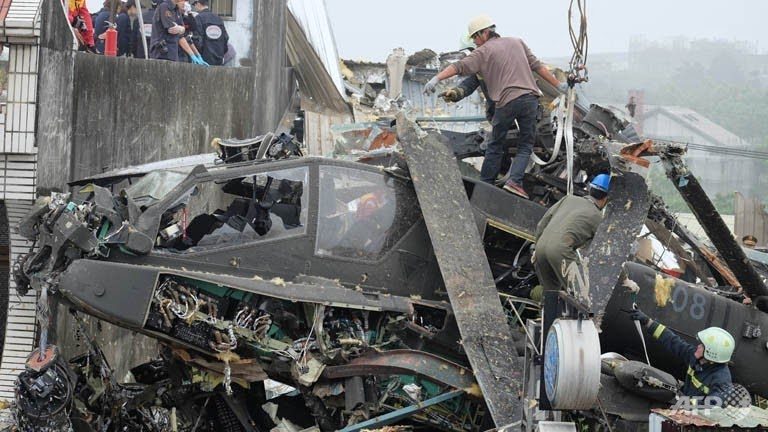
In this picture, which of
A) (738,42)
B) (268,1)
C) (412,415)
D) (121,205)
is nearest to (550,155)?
(412,415)

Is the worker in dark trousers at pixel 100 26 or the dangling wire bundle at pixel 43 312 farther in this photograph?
the worker in dark trousers at pixel 100 26

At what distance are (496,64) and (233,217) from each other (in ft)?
11.0

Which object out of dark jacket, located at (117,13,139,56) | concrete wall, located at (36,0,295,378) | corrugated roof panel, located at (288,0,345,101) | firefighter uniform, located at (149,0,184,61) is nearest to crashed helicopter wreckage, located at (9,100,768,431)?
concrete wall, located at (36,0,295,378)

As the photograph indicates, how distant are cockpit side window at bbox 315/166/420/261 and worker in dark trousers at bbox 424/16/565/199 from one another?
1527 mm

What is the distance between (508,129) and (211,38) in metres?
5.80

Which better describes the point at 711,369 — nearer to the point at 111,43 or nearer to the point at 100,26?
the point at 111,43

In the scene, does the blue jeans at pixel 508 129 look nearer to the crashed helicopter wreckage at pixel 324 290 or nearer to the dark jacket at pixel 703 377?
the crashed helicopter wreckage at pixel 324 290

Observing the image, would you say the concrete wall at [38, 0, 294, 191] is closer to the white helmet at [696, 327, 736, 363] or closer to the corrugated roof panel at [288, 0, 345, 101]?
the corrugated roof panel at [288, 0, 345, 101]

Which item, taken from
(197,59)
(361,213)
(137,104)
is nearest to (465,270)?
(361,213)

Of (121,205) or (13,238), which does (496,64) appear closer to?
(121,205)

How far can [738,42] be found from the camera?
79562 mm

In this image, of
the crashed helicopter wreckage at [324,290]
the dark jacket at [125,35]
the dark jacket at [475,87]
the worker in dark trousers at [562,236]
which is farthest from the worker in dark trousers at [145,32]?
the worker in dark trousers at [562,236]

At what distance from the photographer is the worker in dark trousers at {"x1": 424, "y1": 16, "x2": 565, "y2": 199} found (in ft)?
36.8

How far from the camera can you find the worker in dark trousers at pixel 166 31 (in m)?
14.4
